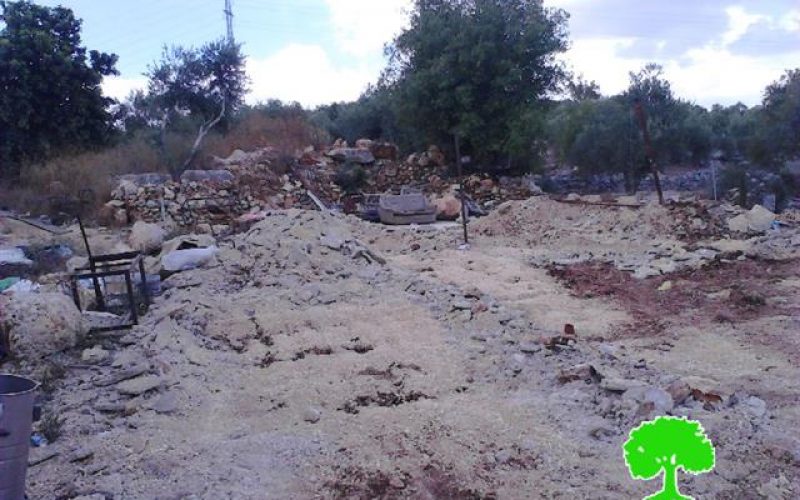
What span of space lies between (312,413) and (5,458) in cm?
184

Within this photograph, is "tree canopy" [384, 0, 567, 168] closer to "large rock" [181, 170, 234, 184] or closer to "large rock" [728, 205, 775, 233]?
"large rock" [181, 170, 234, 184]

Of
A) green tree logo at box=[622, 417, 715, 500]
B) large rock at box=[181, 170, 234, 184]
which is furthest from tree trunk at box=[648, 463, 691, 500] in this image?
large rock at box=[181, 170, 234, 184]

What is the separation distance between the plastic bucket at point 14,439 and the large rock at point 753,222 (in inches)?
447

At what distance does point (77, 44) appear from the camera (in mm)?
19734

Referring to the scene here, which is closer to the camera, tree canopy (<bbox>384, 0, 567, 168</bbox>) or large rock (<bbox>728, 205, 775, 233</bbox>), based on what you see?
large rock (<bbox>728, 205, 775, 233</bbox>)

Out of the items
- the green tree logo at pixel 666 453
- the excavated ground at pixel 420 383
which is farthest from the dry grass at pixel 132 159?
the green tree logo at pixel 666 453

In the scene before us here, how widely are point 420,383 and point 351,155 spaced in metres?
16.9

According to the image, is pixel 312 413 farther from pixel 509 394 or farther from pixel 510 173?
pixel 510 173

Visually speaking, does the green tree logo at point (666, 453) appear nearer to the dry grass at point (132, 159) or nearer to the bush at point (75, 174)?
the dry grass at point (132, 159)

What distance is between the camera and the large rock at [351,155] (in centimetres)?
2108

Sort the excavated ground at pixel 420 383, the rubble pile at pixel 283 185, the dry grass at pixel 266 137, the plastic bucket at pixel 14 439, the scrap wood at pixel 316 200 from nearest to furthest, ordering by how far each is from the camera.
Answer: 1. the plastic bucket at pixel 14 439
2. the excavated ground at pixel 420 383
3. the rubble pile at pixel 283 185
4. the scrap wood at pixel 316 200
5. the dry grass at pixel 266 137

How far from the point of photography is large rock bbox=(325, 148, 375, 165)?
21.1 m

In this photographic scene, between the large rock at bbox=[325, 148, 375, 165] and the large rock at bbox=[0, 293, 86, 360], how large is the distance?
15.8 m

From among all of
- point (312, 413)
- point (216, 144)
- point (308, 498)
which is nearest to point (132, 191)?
point (216, 144)
